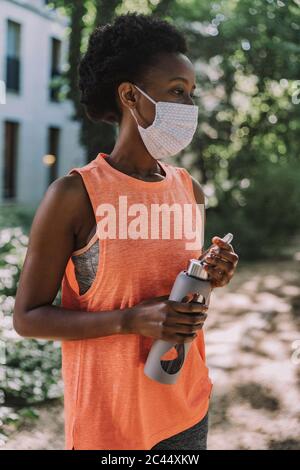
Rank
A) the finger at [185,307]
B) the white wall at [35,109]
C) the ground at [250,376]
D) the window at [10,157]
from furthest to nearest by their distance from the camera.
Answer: the window at [10,157] < the white wall at [35,109] < the ground at [250,376] < the finger at [185,307]

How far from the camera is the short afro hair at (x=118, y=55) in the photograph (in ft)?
5.17

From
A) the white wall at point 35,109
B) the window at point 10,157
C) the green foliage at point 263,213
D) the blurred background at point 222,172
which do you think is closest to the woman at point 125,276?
the blurred background at point 222,172

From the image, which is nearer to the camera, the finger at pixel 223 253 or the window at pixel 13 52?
the finger at pixel 223 253

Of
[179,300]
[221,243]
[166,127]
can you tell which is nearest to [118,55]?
[166,127]

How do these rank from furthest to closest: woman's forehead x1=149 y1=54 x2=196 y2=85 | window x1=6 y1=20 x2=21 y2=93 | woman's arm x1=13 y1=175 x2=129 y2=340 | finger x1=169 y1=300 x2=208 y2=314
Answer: window x1=6 y1=20 x2=21 y2=93, woman's forehead x1=149 y1=54 x2=196 y2=85, woman's arm x1=13 y1=175 x2=129 y2=340, finger x1=169 y1=300 x2=208 y2=314

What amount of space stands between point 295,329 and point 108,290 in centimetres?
576

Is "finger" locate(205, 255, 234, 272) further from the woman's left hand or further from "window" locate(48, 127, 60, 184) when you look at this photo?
"window" locate(48, 127, 60, 184)

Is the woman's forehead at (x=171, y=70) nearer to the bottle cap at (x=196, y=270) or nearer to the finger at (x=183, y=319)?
the bottle cap at (x=196, y=270)

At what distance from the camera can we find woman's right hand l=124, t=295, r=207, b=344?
1.29 m

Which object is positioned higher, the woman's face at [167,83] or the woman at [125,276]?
the woman's face at [167,83]

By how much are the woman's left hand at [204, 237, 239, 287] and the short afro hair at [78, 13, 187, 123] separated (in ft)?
1.51

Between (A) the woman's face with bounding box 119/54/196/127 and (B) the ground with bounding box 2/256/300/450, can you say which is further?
(B) the ground with bounding box 2/256/300/450

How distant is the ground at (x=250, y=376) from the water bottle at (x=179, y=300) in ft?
8.64

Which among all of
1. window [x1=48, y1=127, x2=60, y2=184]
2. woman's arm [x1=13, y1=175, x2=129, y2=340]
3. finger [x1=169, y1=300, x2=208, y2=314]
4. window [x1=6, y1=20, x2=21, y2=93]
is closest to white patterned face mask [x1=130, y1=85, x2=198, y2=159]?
woman's arm [x1=13, y1=175, x2=129, y2=340]
